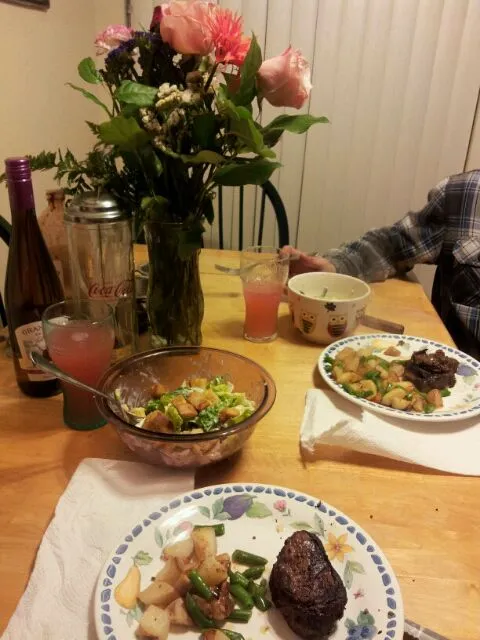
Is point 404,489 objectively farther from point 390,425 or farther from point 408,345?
point 408,345

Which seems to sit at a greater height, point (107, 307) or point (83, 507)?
→ point (107, 307)

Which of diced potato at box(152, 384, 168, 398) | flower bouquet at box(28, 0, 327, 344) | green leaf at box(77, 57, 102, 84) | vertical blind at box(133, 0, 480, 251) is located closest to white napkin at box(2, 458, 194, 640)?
diced potato at box(152, 384, 168, 398)

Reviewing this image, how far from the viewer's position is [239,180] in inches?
31.8

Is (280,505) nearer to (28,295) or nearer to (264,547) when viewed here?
(264,547)

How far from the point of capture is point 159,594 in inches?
20.4

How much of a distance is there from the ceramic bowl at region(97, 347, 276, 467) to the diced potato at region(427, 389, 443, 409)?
0.29 meters

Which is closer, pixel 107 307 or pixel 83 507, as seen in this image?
pixel 83 507

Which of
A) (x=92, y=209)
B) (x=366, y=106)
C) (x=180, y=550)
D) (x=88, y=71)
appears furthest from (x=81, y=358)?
(x=366, y=106)

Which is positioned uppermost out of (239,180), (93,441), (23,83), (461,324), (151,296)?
(23,83)

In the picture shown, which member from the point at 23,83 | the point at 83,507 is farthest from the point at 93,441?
the point at 23,83

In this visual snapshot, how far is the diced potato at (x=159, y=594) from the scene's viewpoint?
0.51m

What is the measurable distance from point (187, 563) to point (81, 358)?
36 centimetres

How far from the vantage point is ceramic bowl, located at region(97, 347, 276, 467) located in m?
0.67

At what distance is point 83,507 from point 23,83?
5.63 feet
